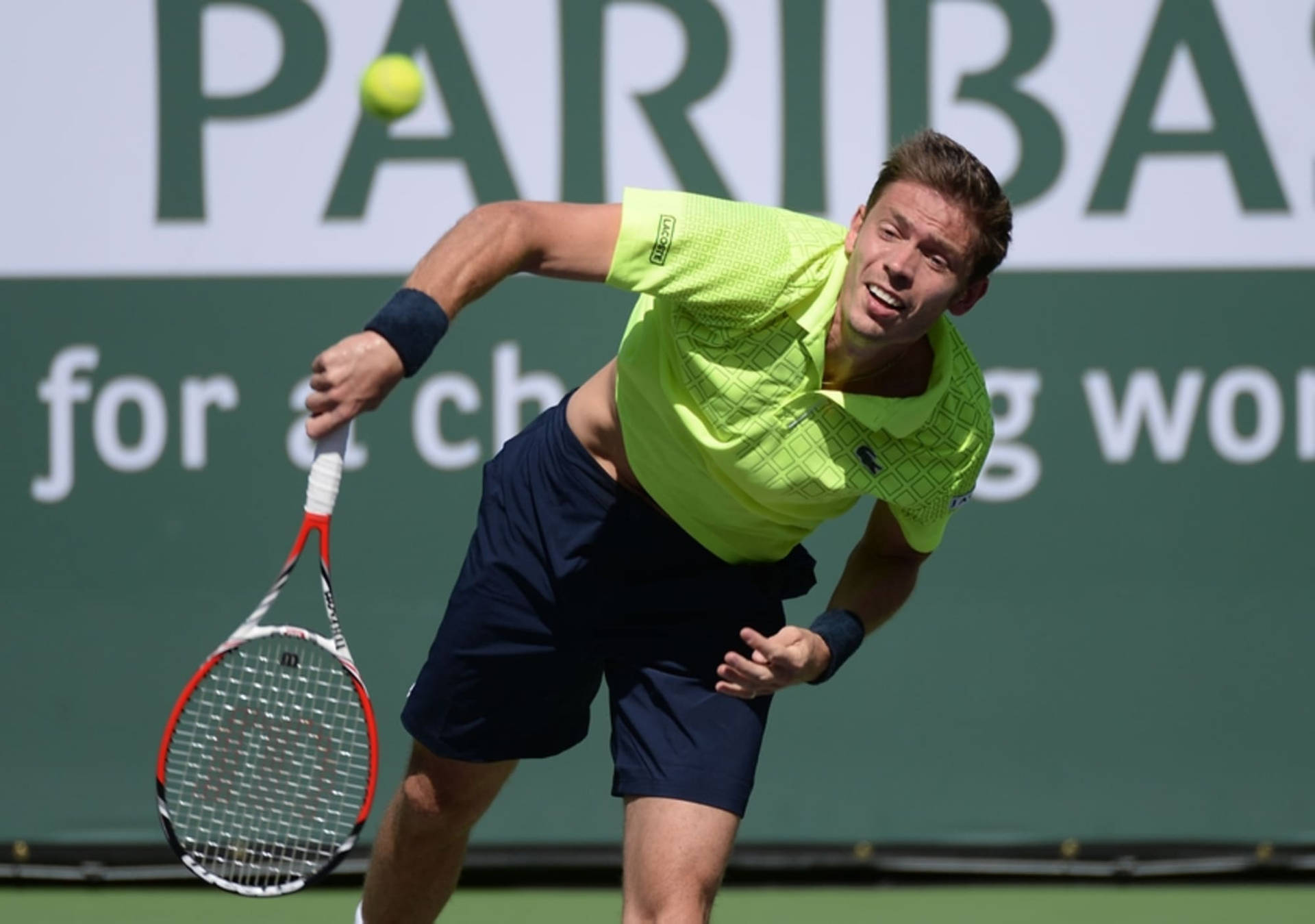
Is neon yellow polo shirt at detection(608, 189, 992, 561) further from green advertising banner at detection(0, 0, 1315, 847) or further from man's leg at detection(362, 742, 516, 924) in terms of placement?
green advertising banner at detection(0, 0, 1315, 847)

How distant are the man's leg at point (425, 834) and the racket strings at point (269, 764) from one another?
8cm

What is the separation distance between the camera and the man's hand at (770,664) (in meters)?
2.29

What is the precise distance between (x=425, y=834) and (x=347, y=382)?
1.13m

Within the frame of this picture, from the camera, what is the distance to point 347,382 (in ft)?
6.40

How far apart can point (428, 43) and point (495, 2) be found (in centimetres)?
18

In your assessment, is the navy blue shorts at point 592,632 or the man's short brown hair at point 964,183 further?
the navy blue shorts at point 592,632

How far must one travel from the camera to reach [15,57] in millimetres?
3828

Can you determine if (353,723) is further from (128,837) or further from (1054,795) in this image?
(1054,795)

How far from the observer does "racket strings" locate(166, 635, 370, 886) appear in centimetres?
277

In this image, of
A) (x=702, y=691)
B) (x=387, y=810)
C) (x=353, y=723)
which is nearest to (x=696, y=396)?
(x=702, y=691)

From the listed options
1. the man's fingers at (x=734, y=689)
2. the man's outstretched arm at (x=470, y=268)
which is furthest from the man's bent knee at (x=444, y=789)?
the man's outstretched arm at (x=470, y=268)

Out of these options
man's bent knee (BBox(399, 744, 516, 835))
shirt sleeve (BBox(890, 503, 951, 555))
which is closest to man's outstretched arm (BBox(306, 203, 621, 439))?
shirt sleeve (BBox(890, 503, 951, 555))

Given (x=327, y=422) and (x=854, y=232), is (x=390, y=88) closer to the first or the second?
(x=854, y=232)

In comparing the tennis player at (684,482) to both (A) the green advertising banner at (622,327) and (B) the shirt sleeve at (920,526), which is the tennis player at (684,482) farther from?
(A) the green advertising banner at (622,327)
